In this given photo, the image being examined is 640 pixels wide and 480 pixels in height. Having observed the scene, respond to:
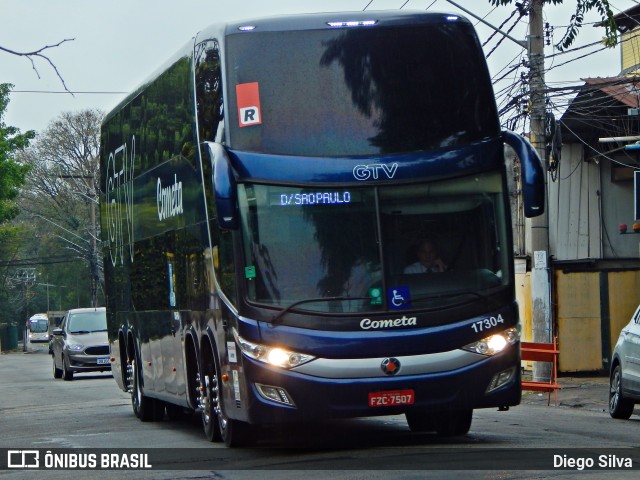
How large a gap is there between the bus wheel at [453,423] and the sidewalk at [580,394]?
683 centimetres

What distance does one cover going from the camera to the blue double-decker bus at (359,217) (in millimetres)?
11477

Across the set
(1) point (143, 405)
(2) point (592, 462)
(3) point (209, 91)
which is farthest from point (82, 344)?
(2) point (592, 462)

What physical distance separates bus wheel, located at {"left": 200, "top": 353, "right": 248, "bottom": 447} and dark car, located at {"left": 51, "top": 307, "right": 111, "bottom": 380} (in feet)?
70.4

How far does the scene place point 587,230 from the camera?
29.6m

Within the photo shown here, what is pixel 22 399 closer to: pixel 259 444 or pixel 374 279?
pixel 259 444

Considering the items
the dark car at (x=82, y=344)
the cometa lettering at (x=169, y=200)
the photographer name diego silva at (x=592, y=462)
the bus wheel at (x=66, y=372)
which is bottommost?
the bus wheel at (x=66, y=372)

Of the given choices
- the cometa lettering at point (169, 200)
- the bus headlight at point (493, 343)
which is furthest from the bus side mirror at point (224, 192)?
the cometa lettering at point (169, 200)

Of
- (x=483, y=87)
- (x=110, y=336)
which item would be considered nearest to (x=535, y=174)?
(x=483, y=87)

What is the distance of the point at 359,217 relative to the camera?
11711mm

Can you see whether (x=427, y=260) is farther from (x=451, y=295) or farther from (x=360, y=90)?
(x=360, y=90)

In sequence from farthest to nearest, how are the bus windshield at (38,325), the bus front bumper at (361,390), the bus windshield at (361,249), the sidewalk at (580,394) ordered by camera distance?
the bus windshield at (38,325) < the sidewalk at (580,394) < the bus windshield at (361,249) < the bus front bumper at (361,390)

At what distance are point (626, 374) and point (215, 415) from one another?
591 centimetres

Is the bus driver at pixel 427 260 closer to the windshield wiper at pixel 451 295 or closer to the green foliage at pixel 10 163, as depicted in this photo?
the windshield wiper at pixel 451 295

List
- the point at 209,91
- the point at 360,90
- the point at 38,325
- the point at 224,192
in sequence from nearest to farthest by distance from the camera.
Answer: the point at 224,192
the point at 360,90
the point at 209,91
the point at 38,325
